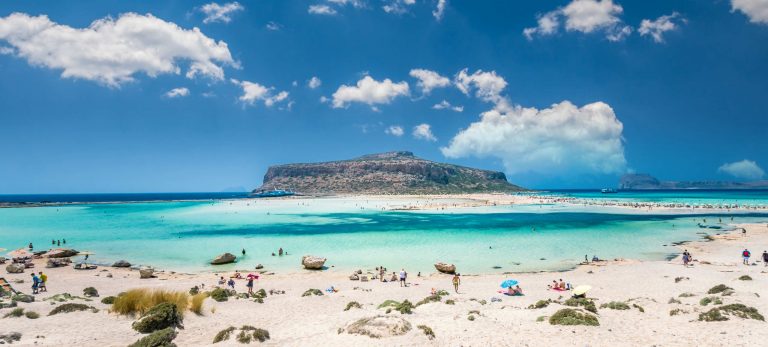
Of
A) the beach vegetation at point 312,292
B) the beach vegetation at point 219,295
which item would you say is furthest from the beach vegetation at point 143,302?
the beach vegetation at point 312,292

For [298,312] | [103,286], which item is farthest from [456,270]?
[103,286]

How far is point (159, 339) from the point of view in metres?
12.3

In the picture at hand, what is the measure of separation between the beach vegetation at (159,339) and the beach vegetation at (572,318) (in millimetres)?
12677

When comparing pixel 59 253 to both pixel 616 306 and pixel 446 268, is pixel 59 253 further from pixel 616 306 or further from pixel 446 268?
pixel 616 306

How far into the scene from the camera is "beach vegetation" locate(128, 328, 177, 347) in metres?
11.9

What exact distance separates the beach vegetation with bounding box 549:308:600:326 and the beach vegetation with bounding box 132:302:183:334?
13486 millimetres

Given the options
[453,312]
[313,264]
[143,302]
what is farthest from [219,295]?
[453,312]

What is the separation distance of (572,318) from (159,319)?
14.6m

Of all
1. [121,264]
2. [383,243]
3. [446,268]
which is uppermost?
[446,268]

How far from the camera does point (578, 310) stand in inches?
575

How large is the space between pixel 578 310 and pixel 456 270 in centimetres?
1392

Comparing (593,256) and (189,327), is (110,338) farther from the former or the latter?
(593,256)

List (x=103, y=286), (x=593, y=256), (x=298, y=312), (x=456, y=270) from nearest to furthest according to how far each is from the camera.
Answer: (x=298, y=312) → (x=103, y=286) → (x=456, y=270) → (x=593, y=256)

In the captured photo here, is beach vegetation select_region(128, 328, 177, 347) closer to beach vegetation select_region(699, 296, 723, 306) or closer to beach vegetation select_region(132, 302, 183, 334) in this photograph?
beach vegetation select_region(132, 302, 183, 334)
